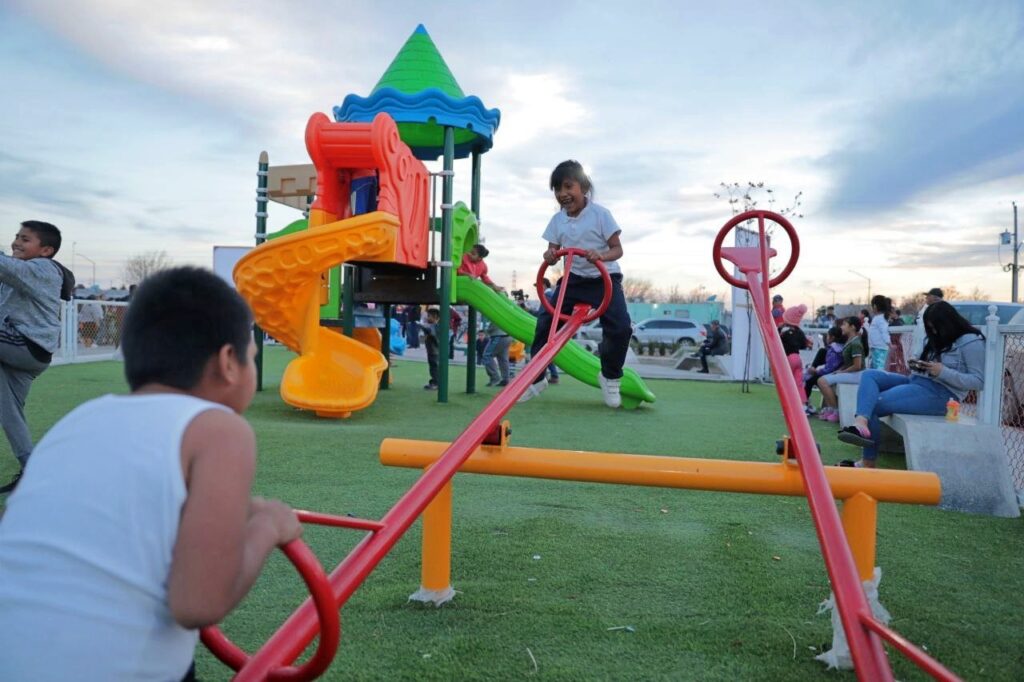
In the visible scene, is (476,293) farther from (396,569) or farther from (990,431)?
(396,569)

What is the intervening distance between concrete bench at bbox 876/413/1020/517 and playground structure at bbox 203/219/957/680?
239 centimetres

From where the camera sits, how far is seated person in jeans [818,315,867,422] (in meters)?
9.49

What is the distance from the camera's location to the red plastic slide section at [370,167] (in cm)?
876

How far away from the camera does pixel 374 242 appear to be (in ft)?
27.8

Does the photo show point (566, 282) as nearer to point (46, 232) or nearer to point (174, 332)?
point (46, 232)

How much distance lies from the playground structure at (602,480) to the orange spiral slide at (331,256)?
5.11 m

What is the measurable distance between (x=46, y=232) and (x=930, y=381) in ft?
19.9

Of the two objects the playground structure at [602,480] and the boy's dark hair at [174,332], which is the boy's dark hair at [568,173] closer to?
the playground structure at [602,480]

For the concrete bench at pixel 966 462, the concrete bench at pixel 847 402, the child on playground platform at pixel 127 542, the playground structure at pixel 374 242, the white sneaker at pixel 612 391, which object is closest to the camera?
the child on playground platform at pixel 127 542

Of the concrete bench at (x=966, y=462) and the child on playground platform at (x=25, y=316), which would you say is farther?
the concrete bench at (x=966, y=462)

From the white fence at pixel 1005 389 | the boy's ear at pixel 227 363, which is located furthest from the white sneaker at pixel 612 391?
the boy's ear at pixel 227 363

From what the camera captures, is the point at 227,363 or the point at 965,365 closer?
the point at 227,363

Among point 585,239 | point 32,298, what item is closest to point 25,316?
Answer: point 32,298

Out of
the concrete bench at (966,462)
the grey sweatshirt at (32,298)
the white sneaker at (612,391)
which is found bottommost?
the concrete bench at (966,462)
